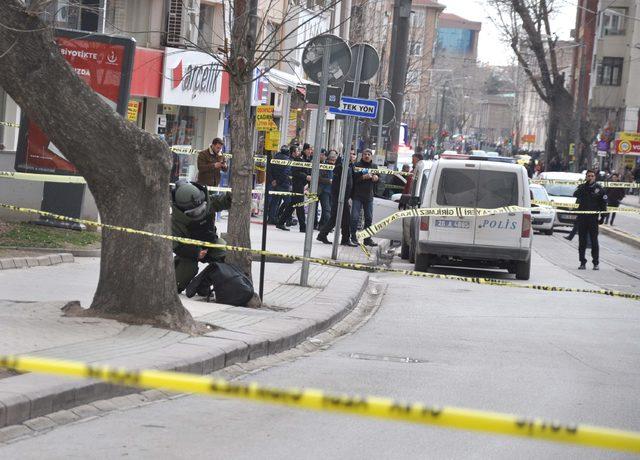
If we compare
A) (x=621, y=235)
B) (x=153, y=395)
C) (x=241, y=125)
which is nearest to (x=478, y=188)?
Result: (x=241, y=125)

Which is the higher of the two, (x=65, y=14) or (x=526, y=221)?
(x=65, y=14)

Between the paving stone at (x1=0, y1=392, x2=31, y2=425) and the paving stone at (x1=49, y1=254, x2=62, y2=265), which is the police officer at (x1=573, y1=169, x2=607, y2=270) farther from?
the paving stone at (x1=0, y1=392, x2=31, y2=425)

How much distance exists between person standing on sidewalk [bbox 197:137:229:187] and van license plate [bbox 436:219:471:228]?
13.0 feet

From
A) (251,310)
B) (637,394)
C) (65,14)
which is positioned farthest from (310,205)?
(65,14)

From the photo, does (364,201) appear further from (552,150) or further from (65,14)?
(552,150)

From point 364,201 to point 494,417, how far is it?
20.2 meters

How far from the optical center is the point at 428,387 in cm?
920

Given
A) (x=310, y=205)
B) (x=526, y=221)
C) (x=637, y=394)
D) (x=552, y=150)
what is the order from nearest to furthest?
(x=637, y=394) → (x=310, y=205) → (x=526, y=221) → (x=552, y=150)

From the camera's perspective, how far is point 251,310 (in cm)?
1257

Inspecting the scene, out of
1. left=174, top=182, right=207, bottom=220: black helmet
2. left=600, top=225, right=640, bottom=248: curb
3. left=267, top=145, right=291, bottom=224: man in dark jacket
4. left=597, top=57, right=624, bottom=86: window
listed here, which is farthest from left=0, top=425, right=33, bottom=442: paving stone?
left=597, top=57, right=624, bottom=86: window

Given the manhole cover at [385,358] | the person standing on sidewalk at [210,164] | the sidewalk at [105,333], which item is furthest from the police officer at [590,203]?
the manhole cover at [385,358]

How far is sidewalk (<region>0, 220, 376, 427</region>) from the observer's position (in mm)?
7547

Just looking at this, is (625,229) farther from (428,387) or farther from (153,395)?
(153,395)

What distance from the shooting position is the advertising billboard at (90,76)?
17.1m
